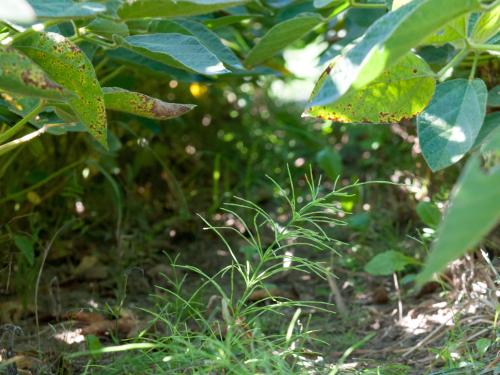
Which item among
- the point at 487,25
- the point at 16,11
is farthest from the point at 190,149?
the point at 16,11

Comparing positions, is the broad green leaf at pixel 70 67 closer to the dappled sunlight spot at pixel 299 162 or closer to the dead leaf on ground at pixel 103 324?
the dead leaf on ground at pixel 103 324

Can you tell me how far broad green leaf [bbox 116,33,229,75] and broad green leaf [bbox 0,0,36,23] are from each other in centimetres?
30

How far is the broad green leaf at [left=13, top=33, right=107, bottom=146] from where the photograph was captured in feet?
3.09

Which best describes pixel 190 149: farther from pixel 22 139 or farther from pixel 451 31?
pixel 451 31

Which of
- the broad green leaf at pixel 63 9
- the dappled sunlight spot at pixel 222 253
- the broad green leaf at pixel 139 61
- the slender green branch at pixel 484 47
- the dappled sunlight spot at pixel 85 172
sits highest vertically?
the broad green leaf at pixel 63 9

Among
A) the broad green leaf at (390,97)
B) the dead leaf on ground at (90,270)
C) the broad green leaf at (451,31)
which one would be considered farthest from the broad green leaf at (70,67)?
the dead leaf on ground at (90,270)

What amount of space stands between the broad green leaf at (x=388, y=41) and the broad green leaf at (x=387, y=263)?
0.70 meters

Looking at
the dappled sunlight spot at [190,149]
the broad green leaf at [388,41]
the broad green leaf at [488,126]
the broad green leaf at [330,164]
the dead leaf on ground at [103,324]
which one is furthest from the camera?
the dappled sunlight spot at [190,149]

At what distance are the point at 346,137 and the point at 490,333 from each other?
137 cm

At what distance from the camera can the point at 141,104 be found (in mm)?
1015

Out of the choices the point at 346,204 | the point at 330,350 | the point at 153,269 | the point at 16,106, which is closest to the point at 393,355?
the point at 330,350

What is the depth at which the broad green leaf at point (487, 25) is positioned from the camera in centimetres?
92

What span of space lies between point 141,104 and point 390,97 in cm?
33

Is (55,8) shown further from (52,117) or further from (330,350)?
(330,350)
